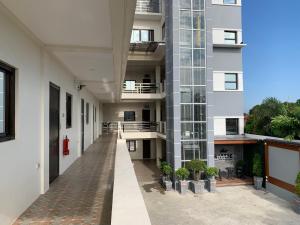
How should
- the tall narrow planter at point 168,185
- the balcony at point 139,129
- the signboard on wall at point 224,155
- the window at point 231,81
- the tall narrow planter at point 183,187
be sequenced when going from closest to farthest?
1. the tall narrow planter at point 183,187
2. the tall narrow planter at point 168,185
3. the signboard on wall at point 224,155
4. the window at point 231,81
5. the balcony at point 139,129

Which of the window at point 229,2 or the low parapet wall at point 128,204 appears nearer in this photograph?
the low parapet wall at point 128,204

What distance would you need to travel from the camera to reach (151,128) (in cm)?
2159

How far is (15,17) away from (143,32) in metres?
18.5

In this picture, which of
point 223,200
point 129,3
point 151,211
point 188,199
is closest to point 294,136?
point 223,200

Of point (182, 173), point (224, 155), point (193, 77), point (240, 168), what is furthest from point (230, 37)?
point (182, 173)

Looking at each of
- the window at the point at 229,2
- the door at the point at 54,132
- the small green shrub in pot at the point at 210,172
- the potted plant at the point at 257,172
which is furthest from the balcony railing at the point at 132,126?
the door at the point at 54,132

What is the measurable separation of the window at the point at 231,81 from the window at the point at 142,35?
7264 millimetres

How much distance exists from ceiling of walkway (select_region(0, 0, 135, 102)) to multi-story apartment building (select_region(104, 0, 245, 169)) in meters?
11.8

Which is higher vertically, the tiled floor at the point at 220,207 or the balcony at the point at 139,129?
the balcony at the point at 139,129

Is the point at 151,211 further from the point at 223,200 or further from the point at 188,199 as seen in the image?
the point at 223,200

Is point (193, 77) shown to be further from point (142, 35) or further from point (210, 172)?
point (142, 35)

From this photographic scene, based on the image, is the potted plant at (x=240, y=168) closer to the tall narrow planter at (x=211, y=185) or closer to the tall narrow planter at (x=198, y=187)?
the tall narrow planter at (x=211, y=185)

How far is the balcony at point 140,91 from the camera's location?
19.8 meters

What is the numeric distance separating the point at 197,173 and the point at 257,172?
13.1 ft
